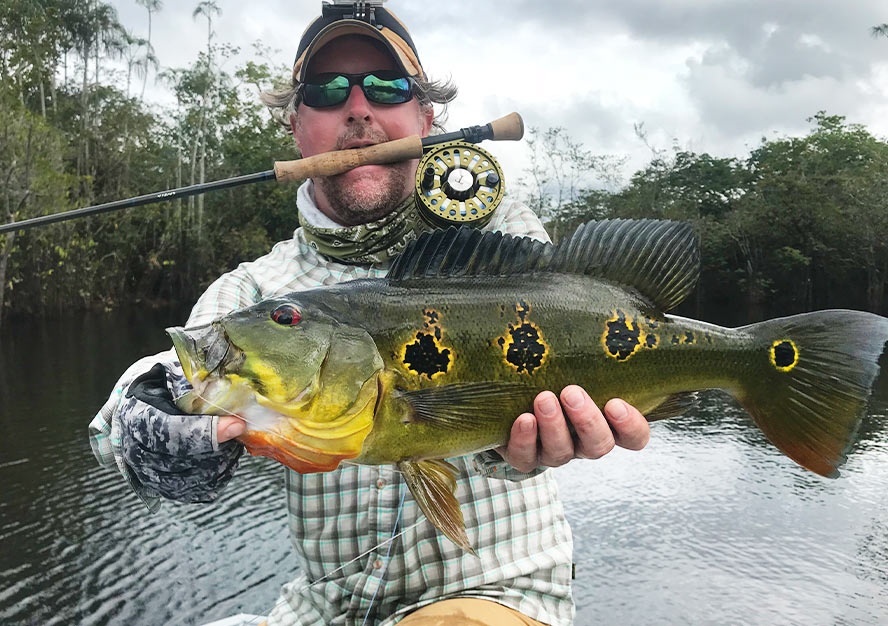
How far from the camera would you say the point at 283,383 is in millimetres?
2047

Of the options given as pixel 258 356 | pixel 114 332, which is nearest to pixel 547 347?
pixel 258 356

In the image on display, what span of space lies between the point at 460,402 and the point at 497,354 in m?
0.20

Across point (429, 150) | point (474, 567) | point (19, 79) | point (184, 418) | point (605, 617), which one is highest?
point (19, 79)

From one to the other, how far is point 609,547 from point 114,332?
84.4 ft

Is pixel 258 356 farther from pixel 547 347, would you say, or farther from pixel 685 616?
pixel 685 616

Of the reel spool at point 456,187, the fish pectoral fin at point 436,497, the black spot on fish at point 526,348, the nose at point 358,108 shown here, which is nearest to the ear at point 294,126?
the nose at point 358,108

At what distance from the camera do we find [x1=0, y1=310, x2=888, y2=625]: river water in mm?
8906

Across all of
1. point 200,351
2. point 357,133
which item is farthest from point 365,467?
point 357,133

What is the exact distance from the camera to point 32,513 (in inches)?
437

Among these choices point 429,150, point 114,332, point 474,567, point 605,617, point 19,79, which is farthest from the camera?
point 19,79

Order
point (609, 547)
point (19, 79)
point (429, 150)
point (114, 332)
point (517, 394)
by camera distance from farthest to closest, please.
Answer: point (19, 79) < point (114, 332) < point (609, 547) < point (429, 150) < point (517, 394)

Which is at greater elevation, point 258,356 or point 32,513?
point 258,356

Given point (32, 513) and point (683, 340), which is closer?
point (683, 340)

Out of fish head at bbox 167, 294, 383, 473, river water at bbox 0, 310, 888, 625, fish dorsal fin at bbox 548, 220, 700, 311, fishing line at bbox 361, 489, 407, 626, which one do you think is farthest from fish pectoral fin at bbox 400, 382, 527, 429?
river water at bbox 0, 310, 888, 625
